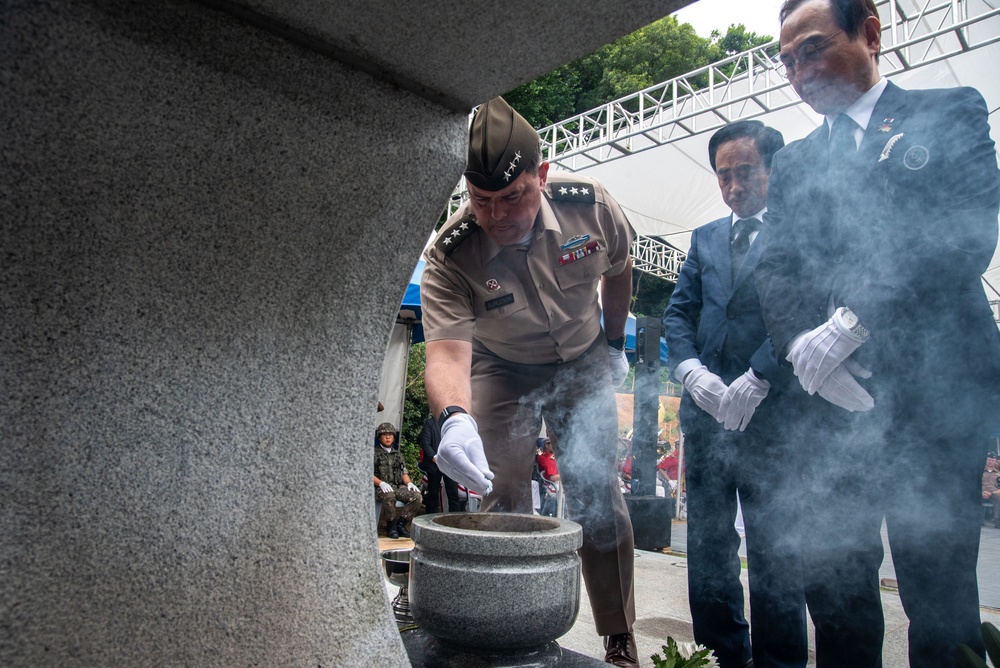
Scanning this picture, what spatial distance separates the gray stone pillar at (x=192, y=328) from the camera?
0.92 meters

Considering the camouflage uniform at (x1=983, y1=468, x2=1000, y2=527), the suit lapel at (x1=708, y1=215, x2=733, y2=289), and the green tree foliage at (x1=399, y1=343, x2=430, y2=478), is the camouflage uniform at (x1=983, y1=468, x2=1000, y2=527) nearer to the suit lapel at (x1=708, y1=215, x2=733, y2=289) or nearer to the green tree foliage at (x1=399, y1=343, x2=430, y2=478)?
the green tree foliage at (x1=399, y1=343, x2=430, y2=478)

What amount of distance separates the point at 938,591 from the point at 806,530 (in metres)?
0.51

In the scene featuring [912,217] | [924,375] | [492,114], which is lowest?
[924,375]

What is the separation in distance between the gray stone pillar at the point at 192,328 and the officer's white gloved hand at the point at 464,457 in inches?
34.2

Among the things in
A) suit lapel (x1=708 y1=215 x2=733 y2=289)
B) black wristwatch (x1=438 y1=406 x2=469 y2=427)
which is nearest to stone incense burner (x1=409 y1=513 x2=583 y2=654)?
black wristwatch (x1=438 y1=406 x2=469 y2=427)

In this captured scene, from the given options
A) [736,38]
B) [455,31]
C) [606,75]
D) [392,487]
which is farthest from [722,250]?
[736,38]

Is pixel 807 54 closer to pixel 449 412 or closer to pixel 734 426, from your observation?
pixel 734 426

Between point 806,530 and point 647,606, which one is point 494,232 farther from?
point 647,606

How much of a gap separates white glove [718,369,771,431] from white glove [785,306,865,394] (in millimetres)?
259

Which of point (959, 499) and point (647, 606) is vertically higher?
point (959, 499)

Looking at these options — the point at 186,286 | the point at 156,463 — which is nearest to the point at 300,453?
the point at 156,463

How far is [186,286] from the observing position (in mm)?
1052

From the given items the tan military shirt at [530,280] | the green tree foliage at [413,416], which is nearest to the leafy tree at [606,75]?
the green tree foliage at [413,416]

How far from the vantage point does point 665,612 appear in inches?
139
